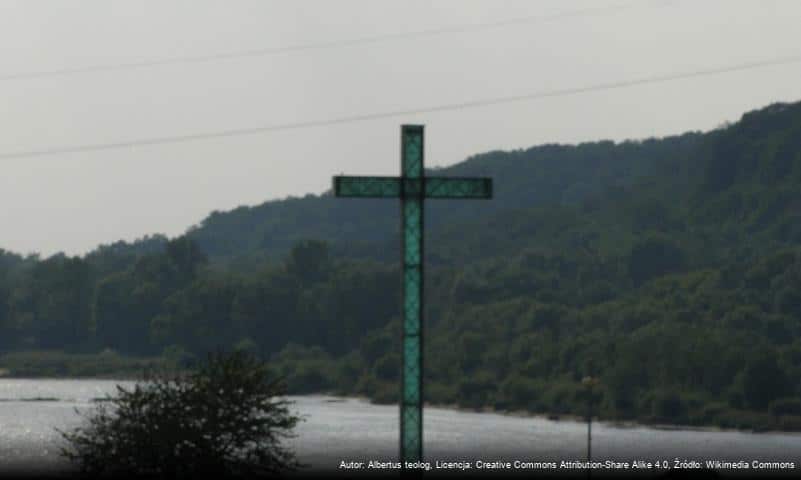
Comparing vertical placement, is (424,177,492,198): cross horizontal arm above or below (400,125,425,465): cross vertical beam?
above

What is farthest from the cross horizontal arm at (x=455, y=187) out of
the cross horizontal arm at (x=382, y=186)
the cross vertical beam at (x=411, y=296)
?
the cross vertical beam at (x=411, y=296)

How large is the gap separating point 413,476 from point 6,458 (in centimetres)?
9072

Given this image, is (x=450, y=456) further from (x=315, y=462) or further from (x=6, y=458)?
(x=6, y=458)

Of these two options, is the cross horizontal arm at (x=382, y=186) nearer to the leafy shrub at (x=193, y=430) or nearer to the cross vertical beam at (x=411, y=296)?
the cross vertical beam at (x=411, y=296)

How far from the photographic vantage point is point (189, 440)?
75375 millimetres

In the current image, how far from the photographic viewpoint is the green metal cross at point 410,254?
61.6 m

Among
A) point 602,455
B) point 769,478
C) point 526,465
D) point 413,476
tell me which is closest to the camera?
point 413,476

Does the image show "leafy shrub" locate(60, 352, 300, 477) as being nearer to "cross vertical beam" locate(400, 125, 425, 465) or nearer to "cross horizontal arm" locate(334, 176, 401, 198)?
"cross vertical beam" locate(400, 125, 425, 465)

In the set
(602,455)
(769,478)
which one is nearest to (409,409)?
(769,478)

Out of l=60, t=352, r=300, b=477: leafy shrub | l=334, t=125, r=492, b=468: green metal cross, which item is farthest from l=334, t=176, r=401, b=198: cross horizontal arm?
l=60, t=352, r=300, b=477: leafy shrub

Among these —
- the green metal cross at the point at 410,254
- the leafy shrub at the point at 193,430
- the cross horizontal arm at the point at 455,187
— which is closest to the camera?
the green metal cross at the point at 410,254

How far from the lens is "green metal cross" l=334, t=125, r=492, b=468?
61594 millimetres

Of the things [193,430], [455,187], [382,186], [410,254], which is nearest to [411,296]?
[410,254]

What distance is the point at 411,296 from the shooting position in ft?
202
